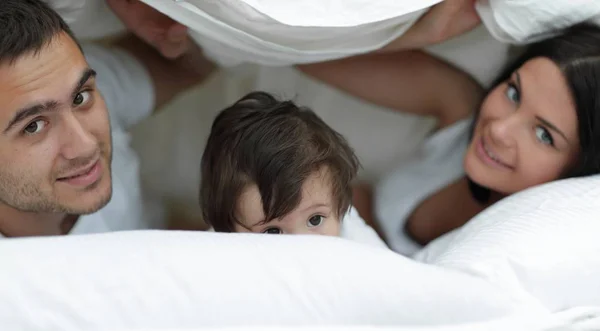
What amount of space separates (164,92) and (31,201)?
→ 337 millimetres

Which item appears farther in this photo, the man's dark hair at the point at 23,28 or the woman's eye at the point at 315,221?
→ the woman's eye at the point at 315,221

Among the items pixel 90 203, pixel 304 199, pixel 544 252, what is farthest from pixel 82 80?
pixel 544 252

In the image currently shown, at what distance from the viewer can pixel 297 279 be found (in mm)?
547

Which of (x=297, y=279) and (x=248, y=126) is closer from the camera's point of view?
(x=297, y=279)

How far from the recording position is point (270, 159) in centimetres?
68

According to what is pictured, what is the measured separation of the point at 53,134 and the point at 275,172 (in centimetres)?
23

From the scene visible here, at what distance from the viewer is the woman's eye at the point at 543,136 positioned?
808mm

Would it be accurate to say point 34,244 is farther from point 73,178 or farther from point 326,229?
point 326,229

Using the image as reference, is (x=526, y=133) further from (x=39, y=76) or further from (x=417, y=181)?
(x=39, y=76)

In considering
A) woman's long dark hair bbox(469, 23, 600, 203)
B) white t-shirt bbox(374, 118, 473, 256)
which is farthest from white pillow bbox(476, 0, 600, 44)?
white t-shirt bbox(374, 118, 473, 256)

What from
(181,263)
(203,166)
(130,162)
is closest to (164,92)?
(130,162)

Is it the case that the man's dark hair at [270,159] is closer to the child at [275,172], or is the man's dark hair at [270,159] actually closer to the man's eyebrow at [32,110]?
the child at [275,172]

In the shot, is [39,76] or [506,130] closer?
[39,76]

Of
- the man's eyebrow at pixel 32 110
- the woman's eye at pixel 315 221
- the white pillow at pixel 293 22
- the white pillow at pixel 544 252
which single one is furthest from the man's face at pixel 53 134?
the white pillow at pixel 544 252
